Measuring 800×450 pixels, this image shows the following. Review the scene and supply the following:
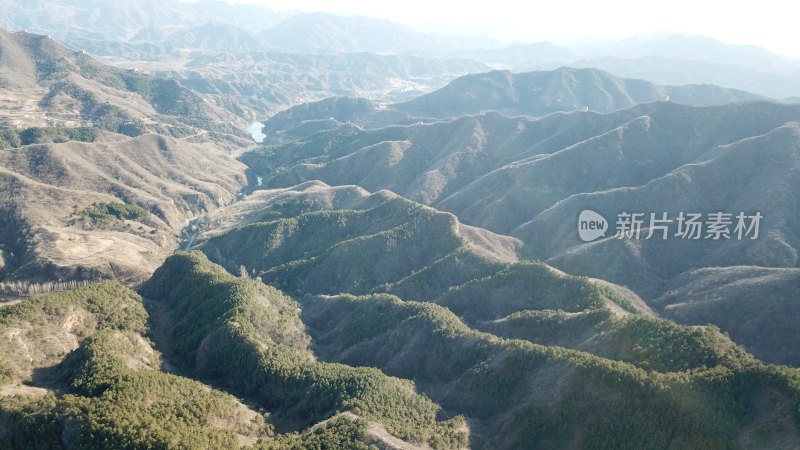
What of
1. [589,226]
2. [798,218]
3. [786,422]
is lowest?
[589,226]

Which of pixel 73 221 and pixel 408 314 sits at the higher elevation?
pixel 408 314

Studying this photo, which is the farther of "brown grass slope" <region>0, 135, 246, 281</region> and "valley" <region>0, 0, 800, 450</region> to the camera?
"brown grass slope" <region>0, 135, 246, 281</region>

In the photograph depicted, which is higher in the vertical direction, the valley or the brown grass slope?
the valley

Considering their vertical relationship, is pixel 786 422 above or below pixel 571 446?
above

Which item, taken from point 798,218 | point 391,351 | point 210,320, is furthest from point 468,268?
point 798,218

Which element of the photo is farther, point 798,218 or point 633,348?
point 798,218

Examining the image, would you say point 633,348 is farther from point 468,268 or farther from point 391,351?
point 468,268

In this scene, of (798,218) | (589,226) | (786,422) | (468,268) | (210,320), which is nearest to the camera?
(786,422)

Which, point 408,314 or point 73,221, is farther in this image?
point 73,221

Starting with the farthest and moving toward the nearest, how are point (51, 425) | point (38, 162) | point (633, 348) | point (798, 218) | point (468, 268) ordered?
point (38, 162), point (798, 218), point (468, 268), point (633, 348), point (51, 425)

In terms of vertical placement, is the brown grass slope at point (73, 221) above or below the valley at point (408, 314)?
below

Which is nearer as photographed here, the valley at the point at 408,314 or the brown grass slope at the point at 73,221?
the valley at the point at 408,314
